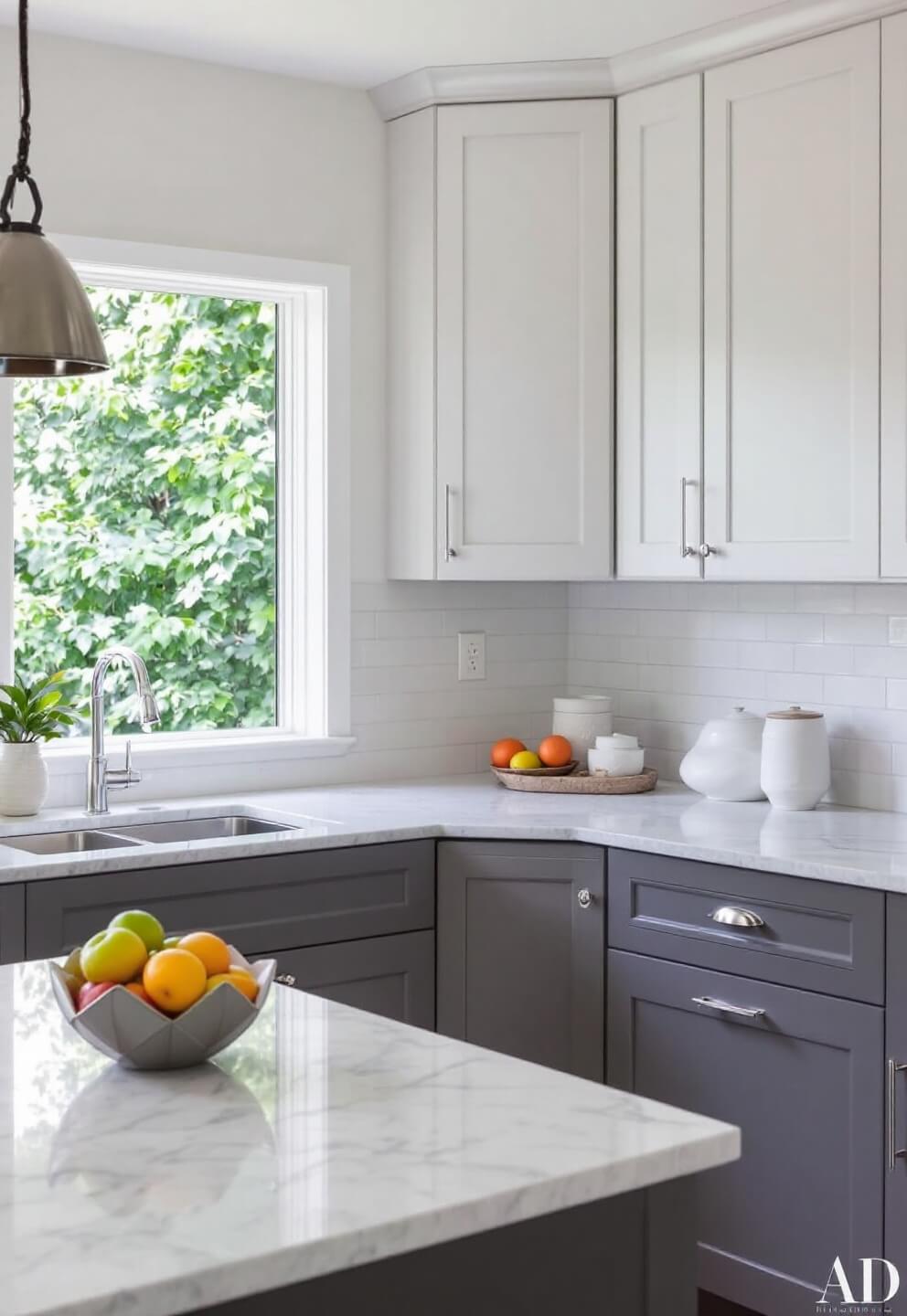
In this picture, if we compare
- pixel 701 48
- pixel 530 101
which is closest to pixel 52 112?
pixel 530 101

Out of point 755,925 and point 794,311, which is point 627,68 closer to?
point 794,311

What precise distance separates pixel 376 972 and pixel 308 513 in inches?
48.8

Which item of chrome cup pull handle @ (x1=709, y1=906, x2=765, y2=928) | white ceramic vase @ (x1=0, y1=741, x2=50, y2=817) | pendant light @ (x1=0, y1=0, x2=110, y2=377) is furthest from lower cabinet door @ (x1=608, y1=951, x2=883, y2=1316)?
pendant light @ (x1=0, y1=0, x2=110, y2=377)

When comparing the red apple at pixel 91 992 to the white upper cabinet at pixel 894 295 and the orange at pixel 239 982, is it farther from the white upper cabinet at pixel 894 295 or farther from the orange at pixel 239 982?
the white upper cabinet at pixel 894 295

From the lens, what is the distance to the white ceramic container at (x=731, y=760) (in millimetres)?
3658

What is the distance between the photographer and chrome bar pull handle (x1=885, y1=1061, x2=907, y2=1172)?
2754mm

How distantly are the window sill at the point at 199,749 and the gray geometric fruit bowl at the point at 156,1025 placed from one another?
197 cm

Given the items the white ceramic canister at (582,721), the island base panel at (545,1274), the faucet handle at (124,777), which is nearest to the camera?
the island base panel at (545,1274)

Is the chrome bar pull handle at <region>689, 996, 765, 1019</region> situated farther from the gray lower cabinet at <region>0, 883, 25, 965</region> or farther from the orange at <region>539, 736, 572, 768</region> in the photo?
the gray lower cabinet at <region>0, 883, 25, 965</region>

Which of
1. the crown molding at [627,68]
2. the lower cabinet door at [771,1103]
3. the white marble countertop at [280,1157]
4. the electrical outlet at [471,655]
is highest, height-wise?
the crown molding at [627,68]

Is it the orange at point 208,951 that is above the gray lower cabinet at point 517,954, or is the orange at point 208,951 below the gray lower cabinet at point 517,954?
above

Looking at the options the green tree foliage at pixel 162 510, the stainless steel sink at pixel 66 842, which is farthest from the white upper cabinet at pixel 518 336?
the stainless steel sink at pixel 66 842

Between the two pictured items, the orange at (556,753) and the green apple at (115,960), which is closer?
the green apple at (115,960)

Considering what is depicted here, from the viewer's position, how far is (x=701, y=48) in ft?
11.5
